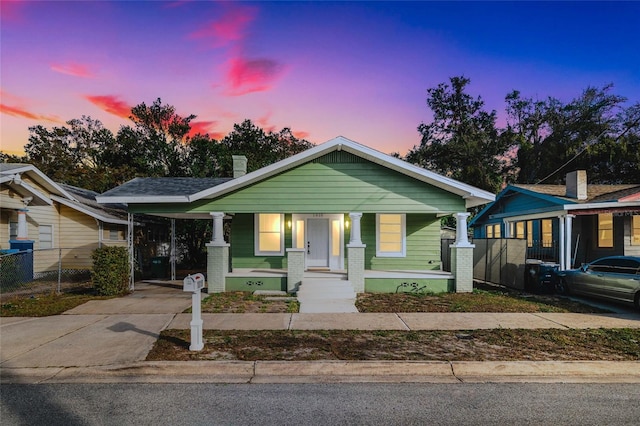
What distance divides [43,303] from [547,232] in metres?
21.5

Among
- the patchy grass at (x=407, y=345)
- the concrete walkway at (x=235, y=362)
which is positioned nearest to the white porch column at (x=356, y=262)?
the concrete walkway at (x=235, y=362)

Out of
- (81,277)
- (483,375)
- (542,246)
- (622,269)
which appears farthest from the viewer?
(542,246)

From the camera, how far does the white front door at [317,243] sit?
15109 mm

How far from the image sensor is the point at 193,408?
458cm

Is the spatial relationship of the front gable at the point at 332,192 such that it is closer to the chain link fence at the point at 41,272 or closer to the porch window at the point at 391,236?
the porch window at the point at 391,236

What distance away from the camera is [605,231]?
54.7 ft

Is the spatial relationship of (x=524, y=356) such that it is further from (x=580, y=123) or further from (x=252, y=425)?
(x=580, y=123)

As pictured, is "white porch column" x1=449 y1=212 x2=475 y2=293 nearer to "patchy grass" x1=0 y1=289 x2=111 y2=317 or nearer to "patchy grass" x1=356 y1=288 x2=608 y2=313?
"patchy grass" x1=356 y1=288 x2=608 y2=313

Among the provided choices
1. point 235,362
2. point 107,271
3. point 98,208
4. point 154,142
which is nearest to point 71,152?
point 154,142

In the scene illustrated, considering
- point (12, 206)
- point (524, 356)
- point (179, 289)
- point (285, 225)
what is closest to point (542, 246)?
point (285, 225)

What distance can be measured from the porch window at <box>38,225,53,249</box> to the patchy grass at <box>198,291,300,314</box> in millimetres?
10123

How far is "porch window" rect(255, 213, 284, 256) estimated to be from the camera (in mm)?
14906

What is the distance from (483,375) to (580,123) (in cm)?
3952

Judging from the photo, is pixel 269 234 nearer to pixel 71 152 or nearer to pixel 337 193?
pixel 337 193
